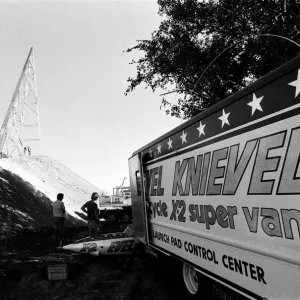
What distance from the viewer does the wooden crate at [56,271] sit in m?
7.15

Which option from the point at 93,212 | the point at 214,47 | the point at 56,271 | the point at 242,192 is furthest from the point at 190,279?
the point at 214,47

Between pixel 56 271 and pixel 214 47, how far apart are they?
42.8 ft

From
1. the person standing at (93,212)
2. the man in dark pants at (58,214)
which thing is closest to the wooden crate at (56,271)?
the person standing at (93,212)

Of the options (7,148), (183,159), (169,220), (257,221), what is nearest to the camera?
(257,221)

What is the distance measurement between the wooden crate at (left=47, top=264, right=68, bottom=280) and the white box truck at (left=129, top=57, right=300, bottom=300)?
282 cm

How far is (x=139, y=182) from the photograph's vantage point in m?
7.55

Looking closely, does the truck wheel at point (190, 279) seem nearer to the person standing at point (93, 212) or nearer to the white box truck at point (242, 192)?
the white box truck at point (242, 192)

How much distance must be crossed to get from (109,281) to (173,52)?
1238 cm

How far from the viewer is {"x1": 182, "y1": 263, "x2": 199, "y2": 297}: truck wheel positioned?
5.56 metres

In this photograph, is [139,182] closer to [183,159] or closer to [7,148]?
[183,159]

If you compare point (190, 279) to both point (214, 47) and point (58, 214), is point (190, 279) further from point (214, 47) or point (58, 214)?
point (214, 47)

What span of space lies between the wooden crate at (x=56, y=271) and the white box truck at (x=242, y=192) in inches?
111

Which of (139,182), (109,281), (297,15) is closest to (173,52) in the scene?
(297,15)

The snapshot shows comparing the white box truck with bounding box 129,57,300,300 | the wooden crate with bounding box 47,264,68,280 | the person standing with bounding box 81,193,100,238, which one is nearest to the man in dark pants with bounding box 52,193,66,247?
the person standing with bounding box 81,193,100,238
